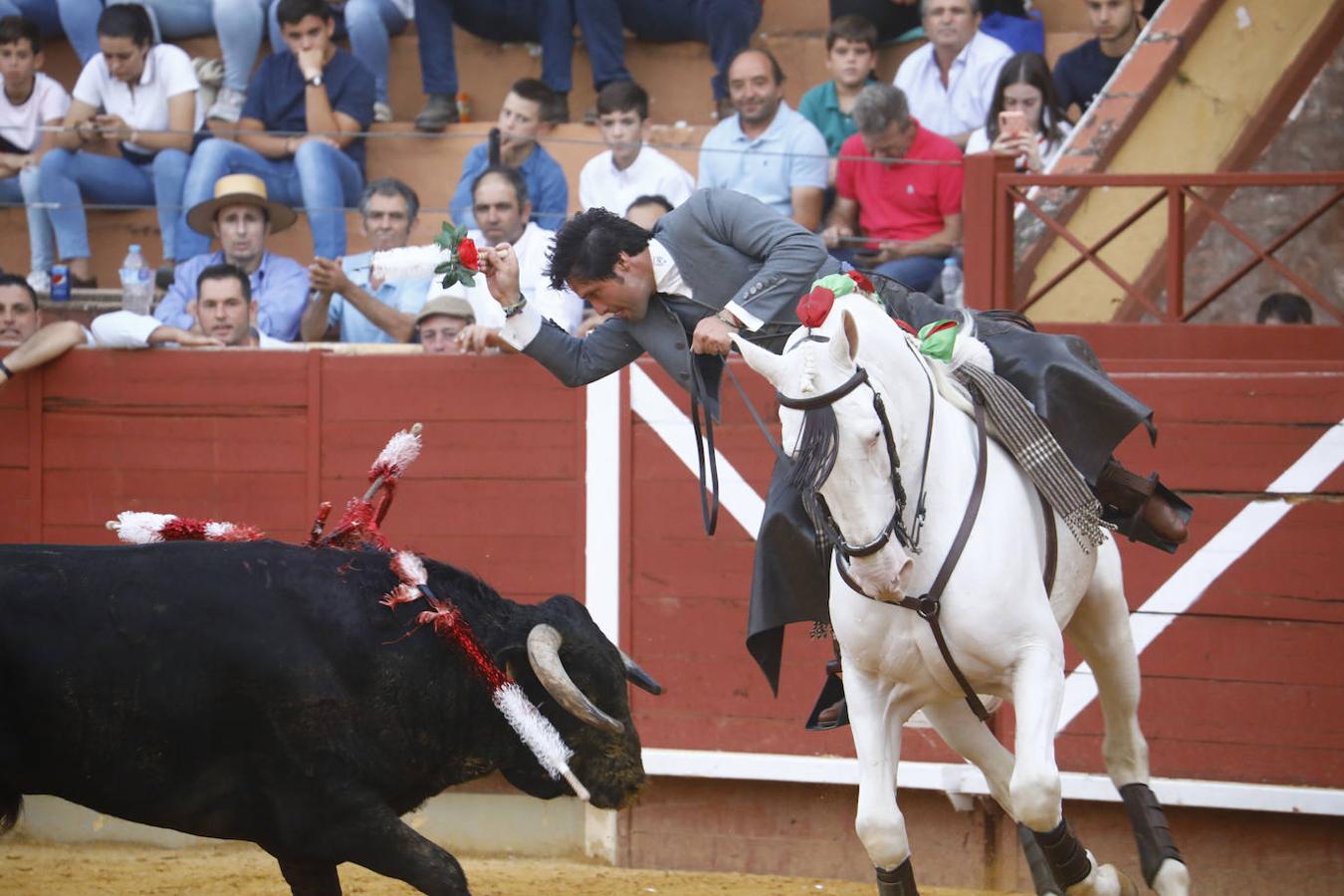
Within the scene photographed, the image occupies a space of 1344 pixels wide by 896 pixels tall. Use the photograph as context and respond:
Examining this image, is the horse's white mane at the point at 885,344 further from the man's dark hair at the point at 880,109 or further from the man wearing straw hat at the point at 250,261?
the man wearing straw hat at the point at 250,261

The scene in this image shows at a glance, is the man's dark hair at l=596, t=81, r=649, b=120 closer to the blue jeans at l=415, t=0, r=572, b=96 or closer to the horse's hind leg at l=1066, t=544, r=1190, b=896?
the blue jeans at l=415, t=0, r=572, b=96

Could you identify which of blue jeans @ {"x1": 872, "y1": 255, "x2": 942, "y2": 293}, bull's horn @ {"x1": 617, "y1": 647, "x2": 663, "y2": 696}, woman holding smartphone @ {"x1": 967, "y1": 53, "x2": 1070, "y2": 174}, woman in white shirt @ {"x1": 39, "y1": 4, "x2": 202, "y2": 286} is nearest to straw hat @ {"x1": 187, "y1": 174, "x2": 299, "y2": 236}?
woman in white shirt @ {"x1": 39, "y1": 4, "x2": 202, "y2": 286}

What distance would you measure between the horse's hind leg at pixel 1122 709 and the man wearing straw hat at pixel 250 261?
160 inches

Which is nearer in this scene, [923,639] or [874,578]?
[874,578]

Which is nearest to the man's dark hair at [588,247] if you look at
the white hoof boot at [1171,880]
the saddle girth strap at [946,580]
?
the saddle girth strap at [946,580]

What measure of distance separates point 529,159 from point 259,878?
3.48 meters

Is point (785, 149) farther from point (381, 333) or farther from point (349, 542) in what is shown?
point (349, 542)

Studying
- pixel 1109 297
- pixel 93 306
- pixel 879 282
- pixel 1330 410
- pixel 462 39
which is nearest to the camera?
pixel 879 282

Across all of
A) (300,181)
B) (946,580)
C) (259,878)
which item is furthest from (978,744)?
(300,181)

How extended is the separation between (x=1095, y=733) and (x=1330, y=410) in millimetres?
1332

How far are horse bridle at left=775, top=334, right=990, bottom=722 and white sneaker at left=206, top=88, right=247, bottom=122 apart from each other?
232 inches

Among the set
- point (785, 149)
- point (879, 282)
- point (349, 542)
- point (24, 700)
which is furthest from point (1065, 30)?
point (24, 700)

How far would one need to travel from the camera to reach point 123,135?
28.6 ft

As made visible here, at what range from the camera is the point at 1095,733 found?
19.7 ft
